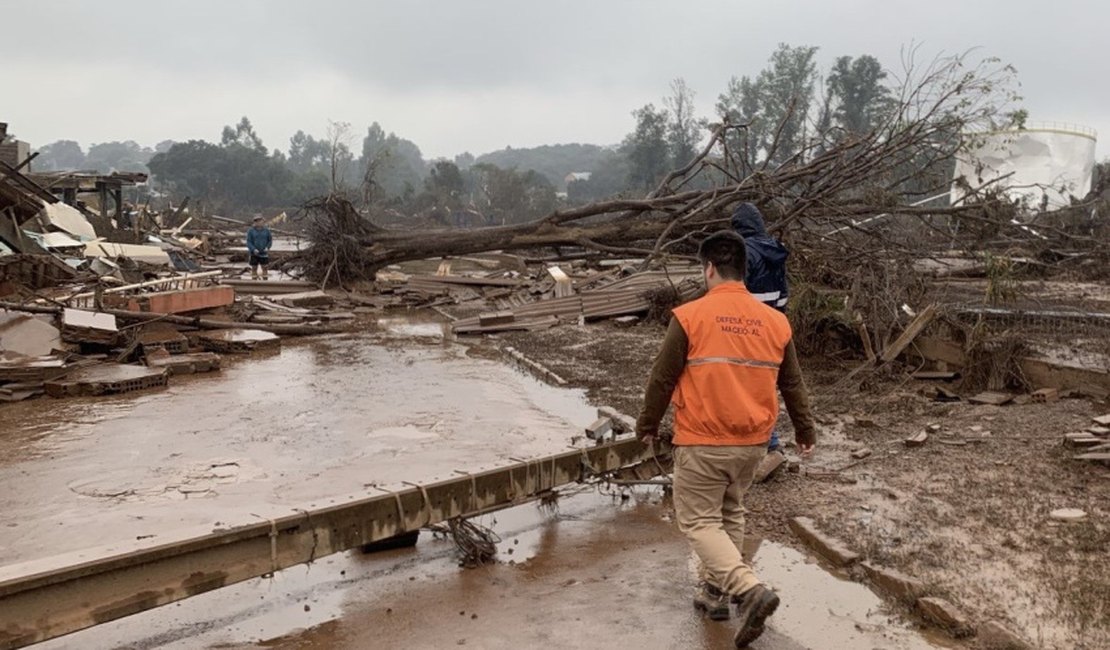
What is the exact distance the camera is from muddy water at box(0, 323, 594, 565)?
5797mm

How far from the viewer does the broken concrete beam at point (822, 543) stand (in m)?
4.75

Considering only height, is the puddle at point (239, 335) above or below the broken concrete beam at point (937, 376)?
below

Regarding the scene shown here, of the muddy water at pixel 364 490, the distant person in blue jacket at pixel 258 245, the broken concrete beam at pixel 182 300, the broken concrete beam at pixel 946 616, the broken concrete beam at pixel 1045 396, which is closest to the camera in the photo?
the broken concrete beam at pixel 946 616

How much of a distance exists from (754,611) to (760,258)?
2.72m

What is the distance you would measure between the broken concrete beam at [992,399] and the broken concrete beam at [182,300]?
10228 millimetres

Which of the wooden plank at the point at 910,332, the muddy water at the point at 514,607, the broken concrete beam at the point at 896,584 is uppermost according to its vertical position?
the wooden plank at the point at 910,332

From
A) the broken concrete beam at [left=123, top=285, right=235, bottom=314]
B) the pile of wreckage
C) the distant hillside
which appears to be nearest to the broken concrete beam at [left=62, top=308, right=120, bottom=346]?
the pile of wreckage

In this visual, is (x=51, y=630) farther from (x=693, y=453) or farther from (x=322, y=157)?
(x=322, y=157)

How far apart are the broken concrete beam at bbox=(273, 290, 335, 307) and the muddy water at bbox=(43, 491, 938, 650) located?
39.4 ft

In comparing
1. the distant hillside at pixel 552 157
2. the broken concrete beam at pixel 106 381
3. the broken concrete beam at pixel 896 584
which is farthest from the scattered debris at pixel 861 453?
the distant hillside at pixel 552 157

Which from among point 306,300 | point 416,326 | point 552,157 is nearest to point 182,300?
point 306,300

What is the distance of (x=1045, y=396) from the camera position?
8055 millimetres

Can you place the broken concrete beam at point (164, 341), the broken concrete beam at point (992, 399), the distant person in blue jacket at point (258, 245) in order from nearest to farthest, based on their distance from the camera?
the broken concrete beam at point (992, 399)
the broken concrete beam at point (164, 341)
the distant person in blue jacket at point (258, 245)

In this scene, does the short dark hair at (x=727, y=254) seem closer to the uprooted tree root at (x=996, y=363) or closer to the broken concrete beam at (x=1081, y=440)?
the broken concrete beam at (x=1081, y=440)
